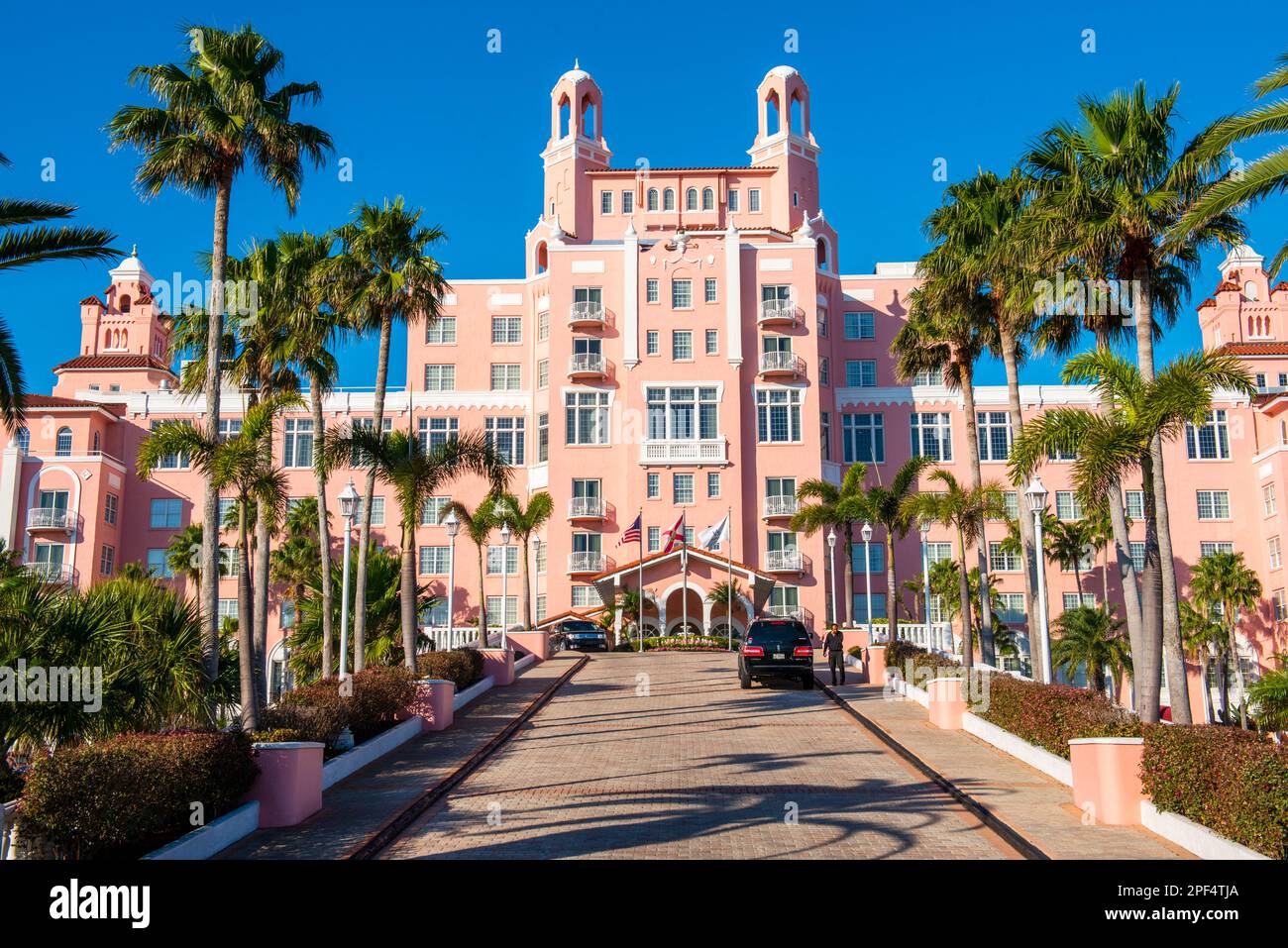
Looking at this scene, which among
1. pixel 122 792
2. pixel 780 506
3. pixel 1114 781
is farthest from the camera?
pixel 780 506

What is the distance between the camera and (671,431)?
193ft

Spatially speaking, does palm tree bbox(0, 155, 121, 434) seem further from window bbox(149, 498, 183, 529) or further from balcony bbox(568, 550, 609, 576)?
window bbox(149, 498, 183, 529)

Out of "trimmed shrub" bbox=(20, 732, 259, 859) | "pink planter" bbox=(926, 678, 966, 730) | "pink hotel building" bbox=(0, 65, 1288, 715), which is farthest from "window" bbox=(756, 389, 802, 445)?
"trimmed shrub" bbox=(20, 732, 259, 859)

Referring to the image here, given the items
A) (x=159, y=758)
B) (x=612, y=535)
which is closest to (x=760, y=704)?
(x=159, y=758)

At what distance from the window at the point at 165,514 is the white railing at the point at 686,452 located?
24562mm

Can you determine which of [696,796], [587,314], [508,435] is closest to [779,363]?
[587,314]

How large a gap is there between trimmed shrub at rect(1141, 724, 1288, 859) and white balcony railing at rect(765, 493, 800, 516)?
42654mm

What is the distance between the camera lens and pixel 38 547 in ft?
193

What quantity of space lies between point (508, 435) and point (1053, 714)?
46595 millimetres

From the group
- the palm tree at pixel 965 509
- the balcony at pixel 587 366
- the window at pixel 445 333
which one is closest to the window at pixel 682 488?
the balcony at pixel 587 366

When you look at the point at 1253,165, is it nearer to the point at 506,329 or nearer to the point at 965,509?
the point at 965,509

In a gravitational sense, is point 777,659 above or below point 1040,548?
below

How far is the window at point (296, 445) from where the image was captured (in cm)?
6209

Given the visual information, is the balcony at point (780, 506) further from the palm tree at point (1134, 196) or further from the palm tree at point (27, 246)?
the palm tree at point (27, 246)
